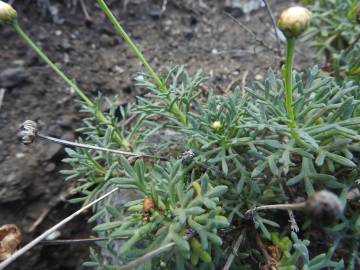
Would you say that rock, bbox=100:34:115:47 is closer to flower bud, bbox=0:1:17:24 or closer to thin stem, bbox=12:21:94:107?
thin stem, bbox=12:21:94:107

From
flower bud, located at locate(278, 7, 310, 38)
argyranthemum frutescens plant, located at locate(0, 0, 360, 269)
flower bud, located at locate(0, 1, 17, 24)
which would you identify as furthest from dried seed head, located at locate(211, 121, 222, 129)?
flower bud, located at locate(0, 1, 17, 24)

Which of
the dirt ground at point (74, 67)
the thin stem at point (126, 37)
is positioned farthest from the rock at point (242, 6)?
the thin stem at point (126, 37)

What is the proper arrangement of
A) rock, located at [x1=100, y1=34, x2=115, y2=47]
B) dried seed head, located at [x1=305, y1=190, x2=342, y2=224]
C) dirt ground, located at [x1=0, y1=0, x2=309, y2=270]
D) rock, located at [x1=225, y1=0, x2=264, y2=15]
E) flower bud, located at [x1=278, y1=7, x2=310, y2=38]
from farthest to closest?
rock, located at [x1=225, y1=0, x2=264, y2=15], rock, located at [x1=100, y1=34, x2=115, y2=47], dirt ground, located at [x1=0, y1=0, x2=309, y2=270], flower bud, located at [x1=278, y1=7, x2=310, y2=38], dried seed head, located at [x1=305, y1=190, x2=342, y2=224]

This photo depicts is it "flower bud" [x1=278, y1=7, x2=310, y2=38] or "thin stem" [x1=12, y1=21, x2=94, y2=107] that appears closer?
"flower bud" [x1=278, y1=7, x2=310, y2=38]

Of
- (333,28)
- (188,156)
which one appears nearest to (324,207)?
(188,156)

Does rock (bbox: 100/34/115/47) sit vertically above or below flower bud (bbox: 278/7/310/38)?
above

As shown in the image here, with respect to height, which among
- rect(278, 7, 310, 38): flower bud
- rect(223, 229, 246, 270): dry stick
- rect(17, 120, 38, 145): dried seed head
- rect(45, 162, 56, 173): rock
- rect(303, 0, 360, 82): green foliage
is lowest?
rect(223, 229, 246, 270): dry stick
